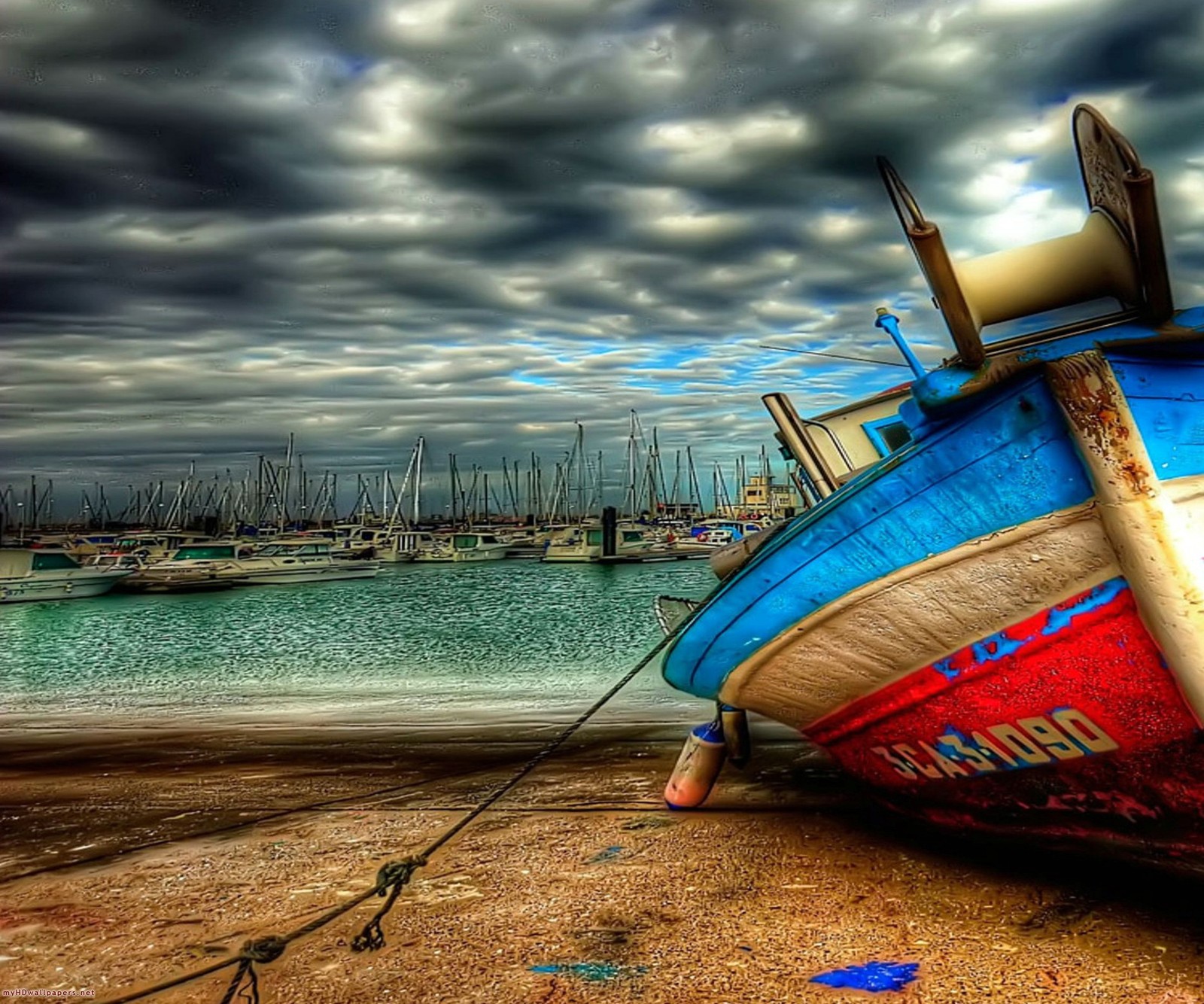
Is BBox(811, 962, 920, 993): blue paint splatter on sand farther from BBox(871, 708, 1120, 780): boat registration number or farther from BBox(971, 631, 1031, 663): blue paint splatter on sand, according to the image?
BBox(971, 631, 1031, 663): blue paint splatter on sand

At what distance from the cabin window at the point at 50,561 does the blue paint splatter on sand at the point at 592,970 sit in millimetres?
48778

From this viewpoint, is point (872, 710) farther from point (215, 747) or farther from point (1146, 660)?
point (215, 747)

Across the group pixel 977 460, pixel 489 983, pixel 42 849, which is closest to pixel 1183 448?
pixel 977 460

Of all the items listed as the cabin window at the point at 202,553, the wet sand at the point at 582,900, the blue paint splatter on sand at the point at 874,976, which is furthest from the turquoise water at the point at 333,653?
the cabin window at the point at 202,553

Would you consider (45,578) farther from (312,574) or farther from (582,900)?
(582,900)

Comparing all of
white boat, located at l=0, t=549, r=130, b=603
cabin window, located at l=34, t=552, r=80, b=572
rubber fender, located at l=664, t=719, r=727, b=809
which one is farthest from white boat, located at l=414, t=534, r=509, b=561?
rubber fender, located at l=664, t=719, r=727, b=809

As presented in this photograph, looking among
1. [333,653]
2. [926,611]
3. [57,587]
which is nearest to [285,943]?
[926,611]

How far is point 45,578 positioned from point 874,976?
48.7 m

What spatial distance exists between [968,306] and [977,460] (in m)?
0.66

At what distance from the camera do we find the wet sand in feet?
12.0

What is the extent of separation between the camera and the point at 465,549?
75562 mm

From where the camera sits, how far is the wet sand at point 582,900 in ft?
12.0

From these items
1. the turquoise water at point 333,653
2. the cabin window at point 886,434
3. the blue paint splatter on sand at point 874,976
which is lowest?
the turquoise water at point 333,653

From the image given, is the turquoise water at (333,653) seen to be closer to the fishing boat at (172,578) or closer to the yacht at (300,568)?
the fishing boat at (172,578)
